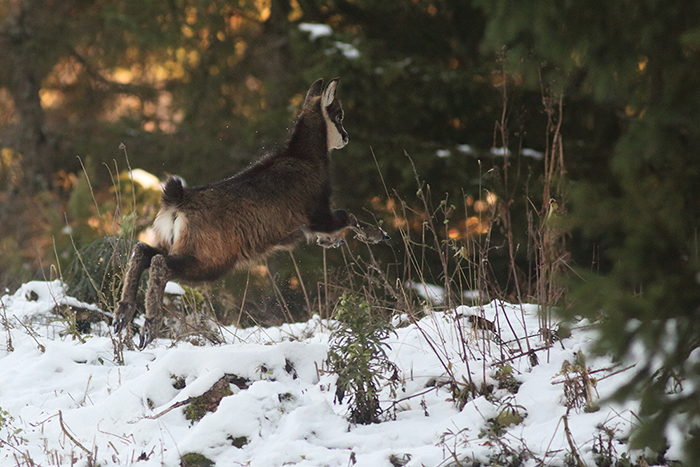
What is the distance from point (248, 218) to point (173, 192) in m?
0.50

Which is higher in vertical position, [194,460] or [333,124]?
[333,124]

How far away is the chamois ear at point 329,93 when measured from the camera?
485cm

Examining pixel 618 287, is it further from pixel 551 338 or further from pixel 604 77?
pixel 551 338

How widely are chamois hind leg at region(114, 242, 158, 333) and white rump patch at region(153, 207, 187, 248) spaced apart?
131mm

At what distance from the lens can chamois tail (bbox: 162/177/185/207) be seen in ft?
14.0

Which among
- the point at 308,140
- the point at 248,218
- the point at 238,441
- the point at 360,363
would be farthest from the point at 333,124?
the point at 238,441

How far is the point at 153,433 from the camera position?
346 cm

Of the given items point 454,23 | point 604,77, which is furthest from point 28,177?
point 604,77

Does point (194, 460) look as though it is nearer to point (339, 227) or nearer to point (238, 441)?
point (238, 441)

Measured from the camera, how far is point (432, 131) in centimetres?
1135

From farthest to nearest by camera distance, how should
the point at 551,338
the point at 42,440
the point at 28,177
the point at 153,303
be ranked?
1. the point at 28,177
2. the point at 153,303
3. the point at 551,338
4. the point at 42,440

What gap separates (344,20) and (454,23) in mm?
1964

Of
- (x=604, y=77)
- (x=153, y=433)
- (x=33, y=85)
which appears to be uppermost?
(x=604, y=77)

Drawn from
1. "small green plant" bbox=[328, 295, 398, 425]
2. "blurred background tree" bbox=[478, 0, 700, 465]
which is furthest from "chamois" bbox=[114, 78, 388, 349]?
"blurred background tree" bbox=[478, 0, 700, 465]
